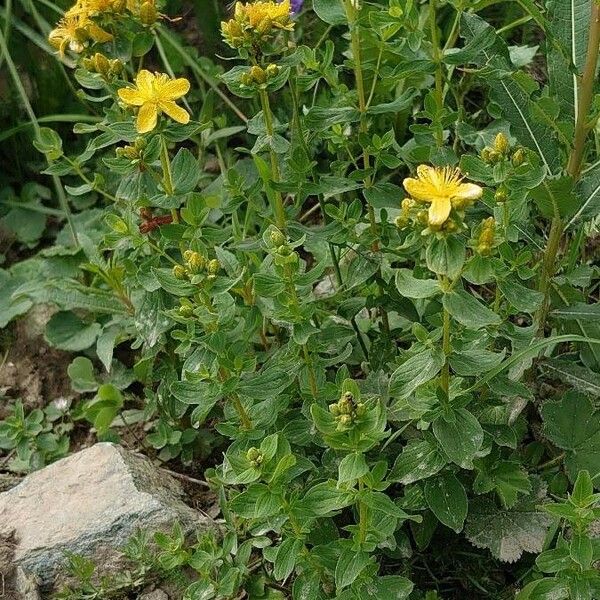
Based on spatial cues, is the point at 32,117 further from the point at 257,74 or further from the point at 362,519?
the point at 362,519

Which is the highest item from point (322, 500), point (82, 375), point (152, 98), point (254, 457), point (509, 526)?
point (152, 98)

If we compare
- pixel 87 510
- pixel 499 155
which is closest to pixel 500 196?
pixel 499 155

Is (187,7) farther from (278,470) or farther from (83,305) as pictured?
(278,470)

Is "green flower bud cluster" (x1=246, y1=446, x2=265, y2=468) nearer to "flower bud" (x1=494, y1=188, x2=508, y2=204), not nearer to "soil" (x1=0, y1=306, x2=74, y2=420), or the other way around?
"flower bud" (x1=494, y1=188, x2=508, y2=204)

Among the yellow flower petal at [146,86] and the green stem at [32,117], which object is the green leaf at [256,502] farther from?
the green stem at [32,117]

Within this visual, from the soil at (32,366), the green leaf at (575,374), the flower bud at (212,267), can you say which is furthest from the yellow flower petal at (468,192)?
the soil at (32,366)

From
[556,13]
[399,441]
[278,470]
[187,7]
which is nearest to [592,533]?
[399,441]
